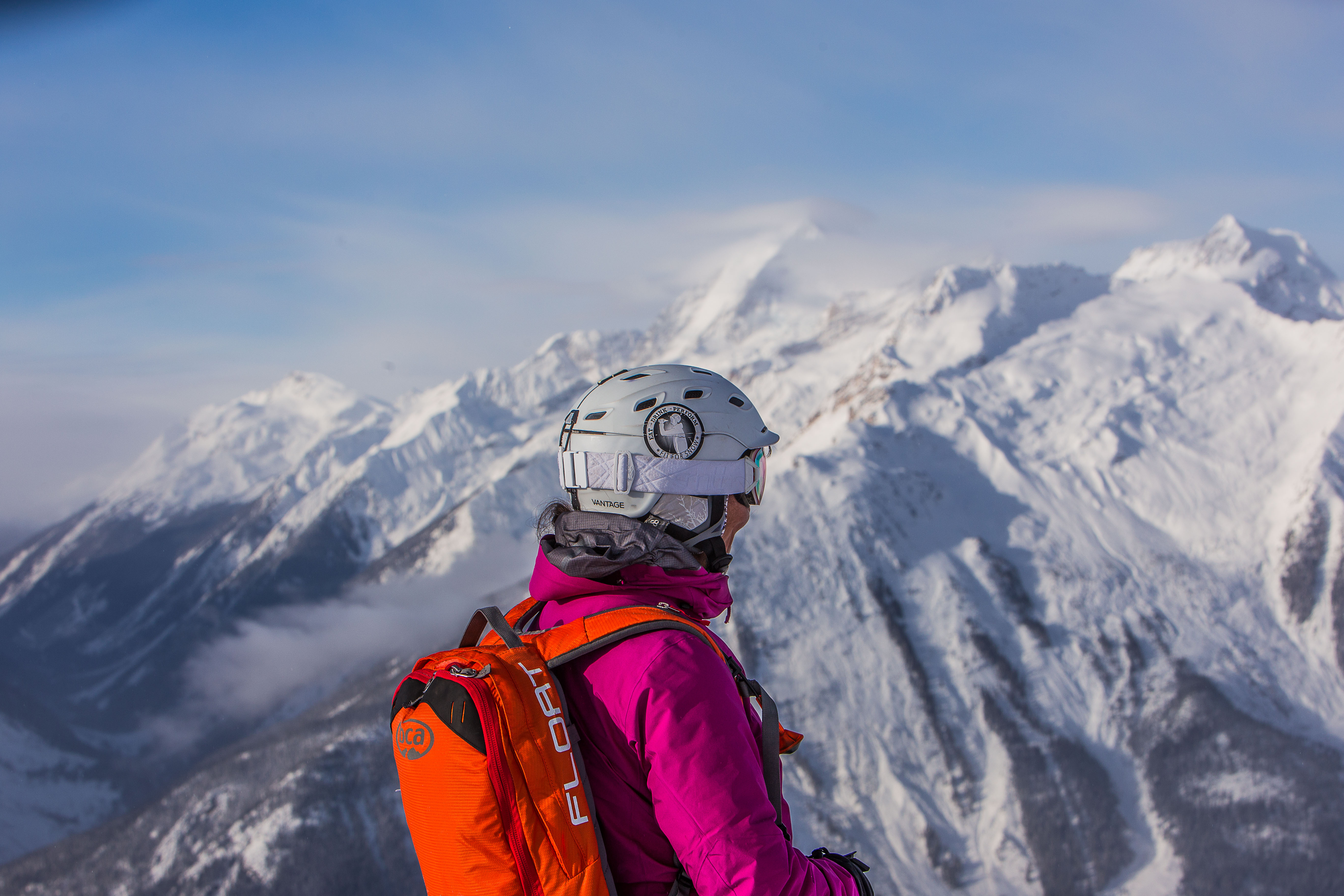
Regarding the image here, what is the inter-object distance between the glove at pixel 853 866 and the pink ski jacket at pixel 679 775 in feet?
0.29

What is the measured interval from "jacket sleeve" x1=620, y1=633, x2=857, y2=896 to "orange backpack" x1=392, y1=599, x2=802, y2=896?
0.63 feet

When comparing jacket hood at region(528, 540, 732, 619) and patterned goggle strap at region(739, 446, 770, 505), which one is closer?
jacket hood at region(528, 540, 732, 619)

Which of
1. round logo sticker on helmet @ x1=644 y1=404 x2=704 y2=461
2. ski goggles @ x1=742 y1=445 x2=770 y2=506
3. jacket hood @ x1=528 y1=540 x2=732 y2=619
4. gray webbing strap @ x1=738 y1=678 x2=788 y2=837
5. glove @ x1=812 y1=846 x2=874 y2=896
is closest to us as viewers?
gray webbing strap @ x1=738 y1=678 x2=788 y2=837

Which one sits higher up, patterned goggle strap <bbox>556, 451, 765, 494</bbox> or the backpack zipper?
patterned goggle strap <bbox>556, 451, 765, 494</bbox>

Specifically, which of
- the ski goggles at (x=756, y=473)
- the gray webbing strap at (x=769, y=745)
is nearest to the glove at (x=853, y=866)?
the gray webbing strap at (x=769, y=745)

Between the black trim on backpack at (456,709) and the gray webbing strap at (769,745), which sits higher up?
the black trim on backpack at (456,709)

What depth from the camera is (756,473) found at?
20.1 feet

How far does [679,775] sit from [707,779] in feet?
0.46

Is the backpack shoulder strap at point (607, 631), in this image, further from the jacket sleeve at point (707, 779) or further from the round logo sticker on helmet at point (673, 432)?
the round logo sticker on helmet at point (673, 432)

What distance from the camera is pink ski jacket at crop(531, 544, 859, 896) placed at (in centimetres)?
375

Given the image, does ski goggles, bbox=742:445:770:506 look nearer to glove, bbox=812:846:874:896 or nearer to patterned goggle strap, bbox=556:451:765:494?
patterned goggle strap, bbox=556:451:765:494

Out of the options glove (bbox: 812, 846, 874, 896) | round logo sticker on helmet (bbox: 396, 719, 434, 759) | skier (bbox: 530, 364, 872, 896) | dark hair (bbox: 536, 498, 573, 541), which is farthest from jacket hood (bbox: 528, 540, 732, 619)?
glove (bbox: 812, 846, 874, 896)

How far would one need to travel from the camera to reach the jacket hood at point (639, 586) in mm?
4719

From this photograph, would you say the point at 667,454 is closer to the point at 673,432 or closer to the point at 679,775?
the point at 673,432
